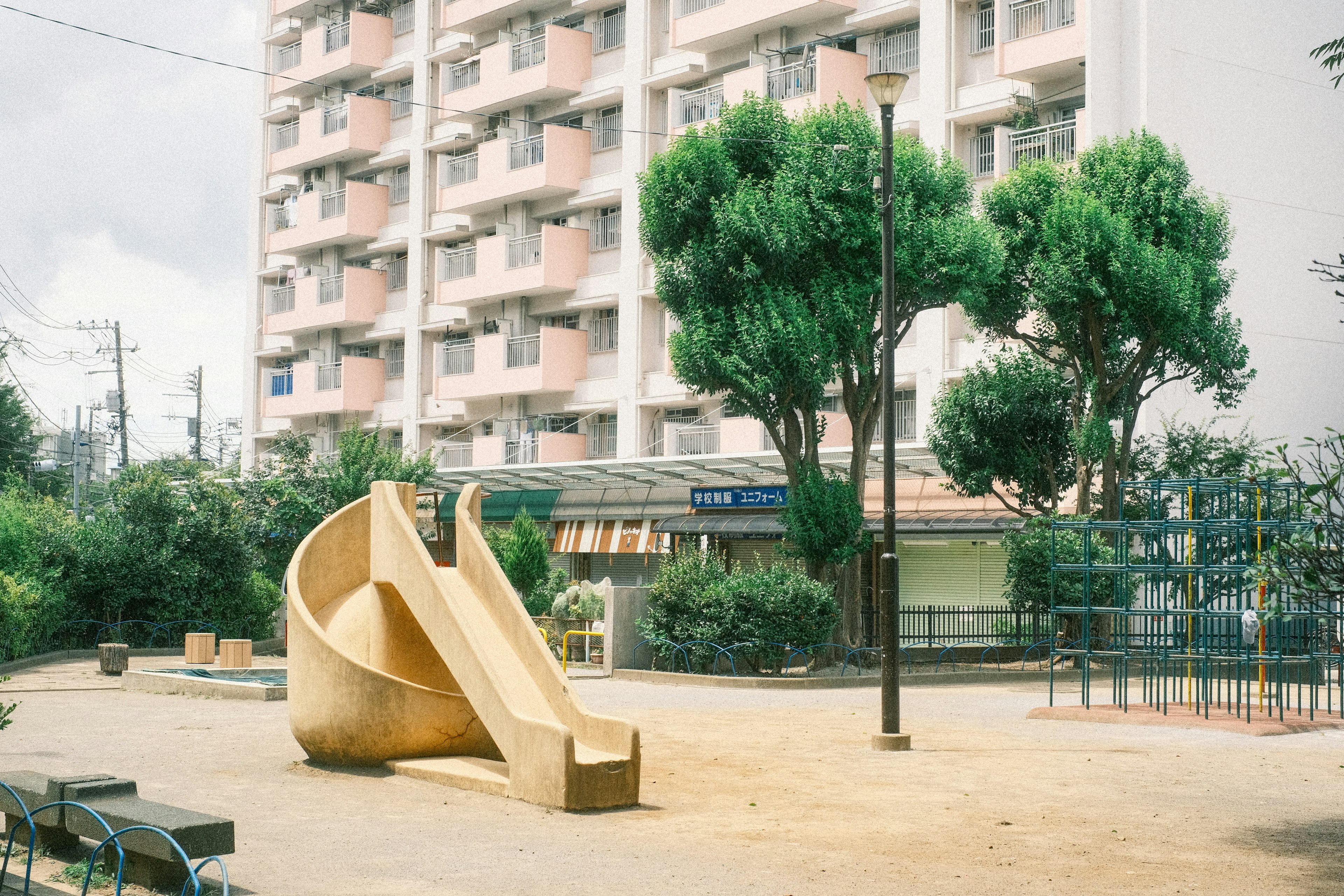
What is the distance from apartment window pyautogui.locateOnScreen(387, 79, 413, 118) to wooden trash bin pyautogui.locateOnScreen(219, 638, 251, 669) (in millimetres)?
28082

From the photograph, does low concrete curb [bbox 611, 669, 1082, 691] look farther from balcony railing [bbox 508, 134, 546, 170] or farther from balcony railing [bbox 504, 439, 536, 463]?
balcony railing [bbox 508, 134, 546, 170]

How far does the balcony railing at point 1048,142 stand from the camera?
100ft

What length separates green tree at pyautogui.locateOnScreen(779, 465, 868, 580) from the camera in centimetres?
2497

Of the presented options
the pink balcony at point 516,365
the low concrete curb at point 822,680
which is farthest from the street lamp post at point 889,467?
the pink balcony at point 516,365

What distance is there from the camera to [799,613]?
2412cm

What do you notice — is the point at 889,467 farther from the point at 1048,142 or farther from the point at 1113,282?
the point at 1048,142

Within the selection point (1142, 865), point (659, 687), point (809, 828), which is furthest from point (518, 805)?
point (659, 687)

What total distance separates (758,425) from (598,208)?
10030 millimetres

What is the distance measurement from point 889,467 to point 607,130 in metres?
28.1

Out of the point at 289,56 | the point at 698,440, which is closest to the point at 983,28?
the point at 698,440

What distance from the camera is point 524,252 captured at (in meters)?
41.9

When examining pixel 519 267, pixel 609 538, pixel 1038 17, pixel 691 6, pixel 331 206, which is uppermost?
pixel 691 6

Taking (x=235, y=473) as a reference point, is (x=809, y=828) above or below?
below

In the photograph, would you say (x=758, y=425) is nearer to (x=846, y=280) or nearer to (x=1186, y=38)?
(x=846, y=280)
